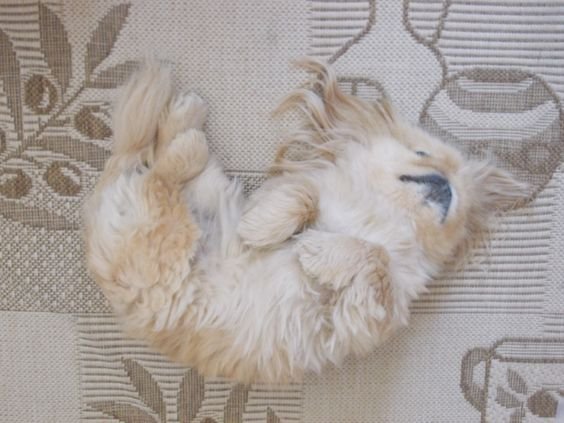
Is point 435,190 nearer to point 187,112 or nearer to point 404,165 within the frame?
point 404,165

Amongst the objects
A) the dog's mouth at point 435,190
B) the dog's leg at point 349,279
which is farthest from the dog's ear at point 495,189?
the dog's leg at point 349,279

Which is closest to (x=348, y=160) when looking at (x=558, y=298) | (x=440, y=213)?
(x=440, y=213)

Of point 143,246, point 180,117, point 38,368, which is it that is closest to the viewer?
point 143,246

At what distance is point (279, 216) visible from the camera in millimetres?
1086

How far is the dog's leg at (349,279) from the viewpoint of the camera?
1.07m

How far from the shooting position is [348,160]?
1163 millimetres

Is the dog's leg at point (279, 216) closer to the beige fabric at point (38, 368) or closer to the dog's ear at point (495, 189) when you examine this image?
the dog's ear at point (495, 189)

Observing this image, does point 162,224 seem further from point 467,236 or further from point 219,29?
point 467,236

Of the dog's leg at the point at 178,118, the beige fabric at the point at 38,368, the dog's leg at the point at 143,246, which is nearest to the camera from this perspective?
the dog's leg at the point at 143,246

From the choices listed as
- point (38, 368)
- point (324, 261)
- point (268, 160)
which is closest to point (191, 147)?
point (268, 160)

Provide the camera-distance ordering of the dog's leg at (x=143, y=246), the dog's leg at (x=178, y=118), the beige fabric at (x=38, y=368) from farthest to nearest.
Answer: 1. the beige fabric at (x=38, y=368)
2. the dog's leg at (x=178, y=118)
3. the dog's leg at (x=143, y=246)

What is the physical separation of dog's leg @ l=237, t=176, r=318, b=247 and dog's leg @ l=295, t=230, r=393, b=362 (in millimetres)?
31

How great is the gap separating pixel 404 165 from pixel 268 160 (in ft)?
0.85

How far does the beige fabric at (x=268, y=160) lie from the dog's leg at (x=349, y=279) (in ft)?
0.71
